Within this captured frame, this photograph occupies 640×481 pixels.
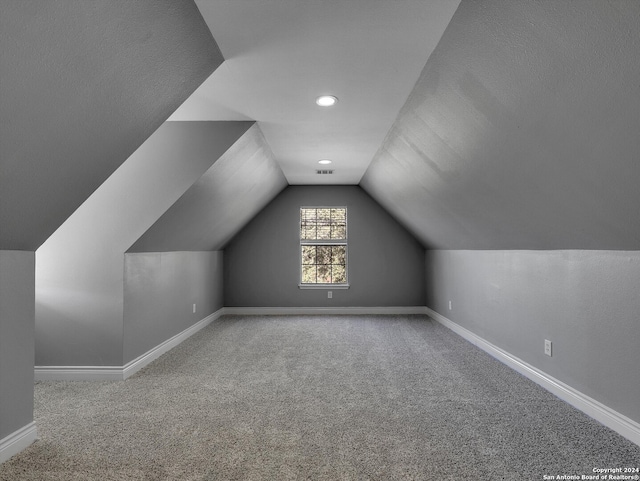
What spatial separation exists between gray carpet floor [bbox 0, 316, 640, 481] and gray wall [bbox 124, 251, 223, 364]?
0.37 meters

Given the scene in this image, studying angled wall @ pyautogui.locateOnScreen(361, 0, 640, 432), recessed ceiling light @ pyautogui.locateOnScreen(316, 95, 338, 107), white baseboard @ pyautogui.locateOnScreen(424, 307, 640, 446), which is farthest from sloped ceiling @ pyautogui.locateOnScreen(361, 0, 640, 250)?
white baseboard @ pyautogui.locateOnScreen(424, 307, 640, 446)

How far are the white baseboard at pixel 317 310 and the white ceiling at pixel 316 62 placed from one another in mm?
3384

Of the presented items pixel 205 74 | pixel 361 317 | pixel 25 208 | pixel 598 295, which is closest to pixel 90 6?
pixel 205 74

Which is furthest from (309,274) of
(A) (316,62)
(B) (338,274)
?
(A) (316,62)

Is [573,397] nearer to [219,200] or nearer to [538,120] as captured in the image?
[538,120]

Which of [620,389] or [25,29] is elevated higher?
[25,29]

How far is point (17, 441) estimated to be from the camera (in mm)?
2061

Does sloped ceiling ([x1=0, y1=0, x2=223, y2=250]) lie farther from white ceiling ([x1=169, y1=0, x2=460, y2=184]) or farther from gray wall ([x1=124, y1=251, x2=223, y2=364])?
gray wall ([x1=124, y1=251, x2=223, y2=364])

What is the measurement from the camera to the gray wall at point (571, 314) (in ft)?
7.21

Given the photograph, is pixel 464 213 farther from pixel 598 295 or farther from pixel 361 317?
Result: pixel 361 317

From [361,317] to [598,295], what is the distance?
3913 millimetres

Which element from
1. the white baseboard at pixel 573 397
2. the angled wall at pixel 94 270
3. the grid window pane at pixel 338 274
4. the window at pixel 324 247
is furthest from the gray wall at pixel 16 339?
the grid window pane at pixel 338 274

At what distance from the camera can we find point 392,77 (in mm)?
2398

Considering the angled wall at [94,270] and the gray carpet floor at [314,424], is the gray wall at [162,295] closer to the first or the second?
the angled wall at [94,270]
